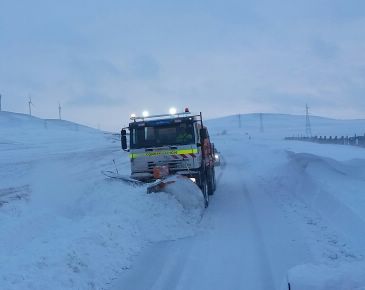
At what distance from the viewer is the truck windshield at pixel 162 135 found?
13.6 meters

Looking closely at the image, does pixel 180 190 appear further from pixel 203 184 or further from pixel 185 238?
pixel 185 238

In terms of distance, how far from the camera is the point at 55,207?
502 inches

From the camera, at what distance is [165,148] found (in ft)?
44.3

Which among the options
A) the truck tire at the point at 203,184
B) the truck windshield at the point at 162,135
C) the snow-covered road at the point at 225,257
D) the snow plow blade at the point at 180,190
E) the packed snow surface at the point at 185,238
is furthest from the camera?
the truck windshield at the point at 162,135

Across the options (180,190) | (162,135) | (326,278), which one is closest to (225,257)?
(326,278)

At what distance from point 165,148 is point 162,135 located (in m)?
0.43

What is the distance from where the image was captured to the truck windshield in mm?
13602

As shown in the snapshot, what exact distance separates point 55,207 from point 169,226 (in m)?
4.17

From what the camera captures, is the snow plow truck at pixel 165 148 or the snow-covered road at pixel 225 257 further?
the snow plow truck at pixel 165 148

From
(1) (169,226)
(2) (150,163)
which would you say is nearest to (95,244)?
(1) (169,226)

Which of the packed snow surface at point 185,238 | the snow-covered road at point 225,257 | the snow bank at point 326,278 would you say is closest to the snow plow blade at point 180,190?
the packed snow surface at point 185,238

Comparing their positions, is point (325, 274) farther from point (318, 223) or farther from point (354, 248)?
point (318, 223)

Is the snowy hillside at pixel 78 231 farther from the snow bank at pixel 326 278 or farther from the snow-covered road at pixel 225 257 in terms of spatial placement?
the snow bank at pixel 326 278

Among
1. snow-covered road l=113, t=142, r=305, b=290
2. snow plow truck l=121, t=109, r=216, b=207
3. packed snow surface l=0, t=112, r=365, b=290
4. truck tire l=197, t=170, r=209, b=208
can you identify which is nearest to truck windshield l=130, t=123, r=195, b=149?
snow plow truck l=121, t=109, r=216, b=207
